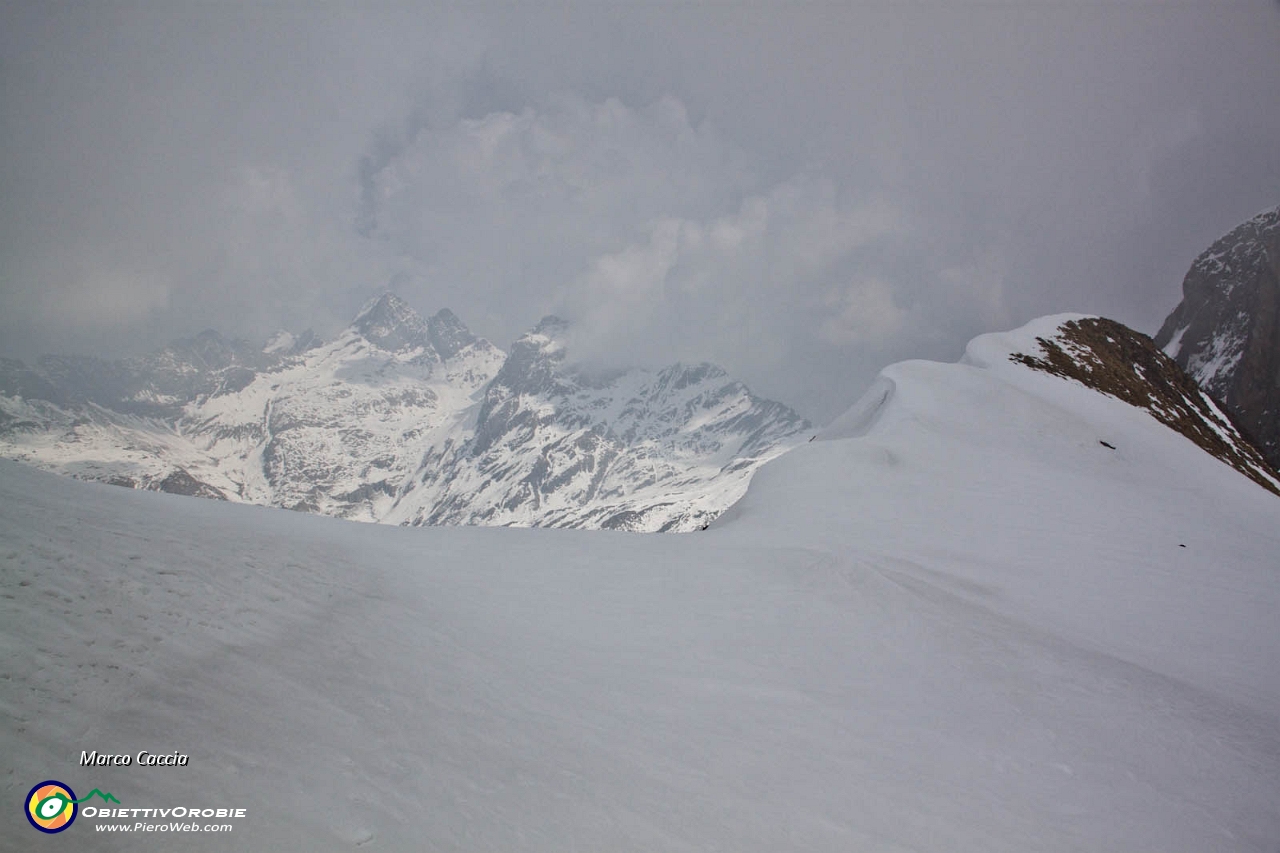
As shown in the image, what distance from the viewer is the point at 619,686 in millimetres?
6391

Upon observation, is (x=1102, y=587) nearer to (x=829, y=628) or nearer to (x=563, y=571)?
(x=829, y=628)

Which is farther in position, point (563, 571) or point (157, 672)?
point (563, 571)

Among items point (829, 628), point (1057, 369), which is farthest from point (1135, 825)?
point (1057, 369)

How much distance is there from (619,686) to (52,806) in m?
4.55

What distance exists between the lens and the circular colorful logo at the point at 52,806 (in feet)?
9.50

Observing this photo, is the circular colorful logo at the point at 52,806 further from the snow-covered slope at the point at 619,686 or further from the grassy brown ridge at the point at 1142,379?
the grassy brown ridge at the point at 1142,379

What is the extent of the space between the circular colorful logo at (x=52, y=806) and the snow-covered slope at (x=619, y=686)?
0.07 m

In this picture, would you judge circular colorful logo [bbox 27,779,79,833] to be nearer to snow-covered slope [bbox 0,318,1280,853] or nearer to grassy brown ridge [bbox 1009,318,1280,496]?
snow-covered slope [bbox 0,318,1280,853]

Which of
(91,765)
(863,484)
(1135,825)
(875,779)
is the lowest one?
(1135,825)

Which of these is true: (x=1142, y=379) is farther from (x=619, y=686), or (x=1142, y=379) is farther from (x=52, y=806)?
(x=52, y=806)

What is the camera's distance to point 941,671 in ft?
25.2

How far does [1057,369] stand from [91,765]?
42885 mm

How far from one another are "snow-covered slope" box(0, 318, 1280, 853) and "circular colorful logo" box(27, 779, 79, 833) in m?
0.07

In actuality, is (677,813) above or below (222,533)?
below
